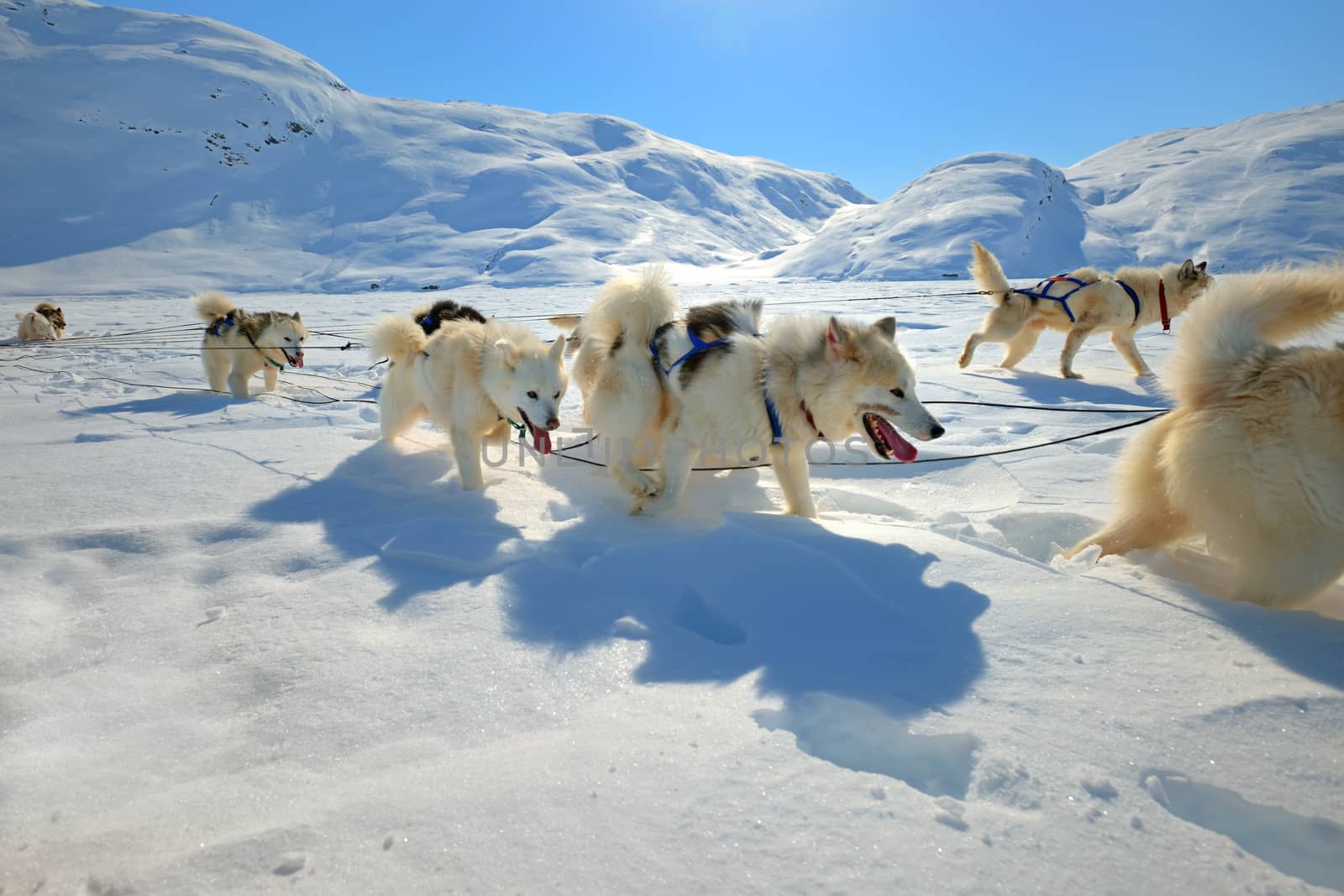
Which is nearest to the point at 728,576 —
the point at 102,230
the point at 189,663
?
the point at 189,663

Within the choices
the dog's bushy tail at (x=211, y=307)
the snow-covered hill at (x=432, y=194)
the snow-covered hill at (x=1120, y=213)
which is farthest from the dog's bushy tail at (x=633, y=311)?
the snow-covered hill at (x=432, y=194)

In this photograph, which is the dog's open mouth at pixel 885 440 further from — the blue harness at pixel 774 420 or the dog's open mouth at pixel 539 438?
the dog's open mouth at pixel 539 438

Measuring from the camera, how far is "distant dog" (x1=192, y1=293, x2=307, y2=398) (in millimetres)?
6836

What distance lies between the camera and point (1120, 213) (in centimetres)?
4950

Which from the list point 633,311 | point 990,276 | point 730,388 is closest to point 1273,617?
point 730,388

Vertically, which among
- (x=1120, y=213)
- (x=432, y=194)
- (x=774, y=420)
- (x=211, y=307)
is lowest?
(x=774, y=420)

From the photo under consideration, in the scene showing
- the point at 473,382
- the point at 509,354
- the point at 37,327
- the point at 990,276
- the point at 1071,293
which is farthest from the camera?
the point at 37,327

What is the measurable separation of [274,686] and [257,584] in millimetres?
713

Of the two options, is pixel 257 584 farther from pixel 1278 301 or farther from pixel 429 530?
pixel 1278 301

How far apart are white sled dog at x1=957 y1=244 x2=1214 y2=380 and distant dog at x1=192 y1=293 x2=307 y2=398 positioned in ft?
25.2

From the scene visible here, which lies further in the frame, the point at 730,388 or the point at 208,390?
the point at 208,390

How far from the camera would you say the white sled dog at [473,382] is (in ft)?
11.7

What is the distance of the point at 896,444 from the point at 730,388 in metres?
0.83

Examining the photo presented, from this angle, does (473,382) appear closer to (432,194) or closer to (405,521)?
(405,521)
